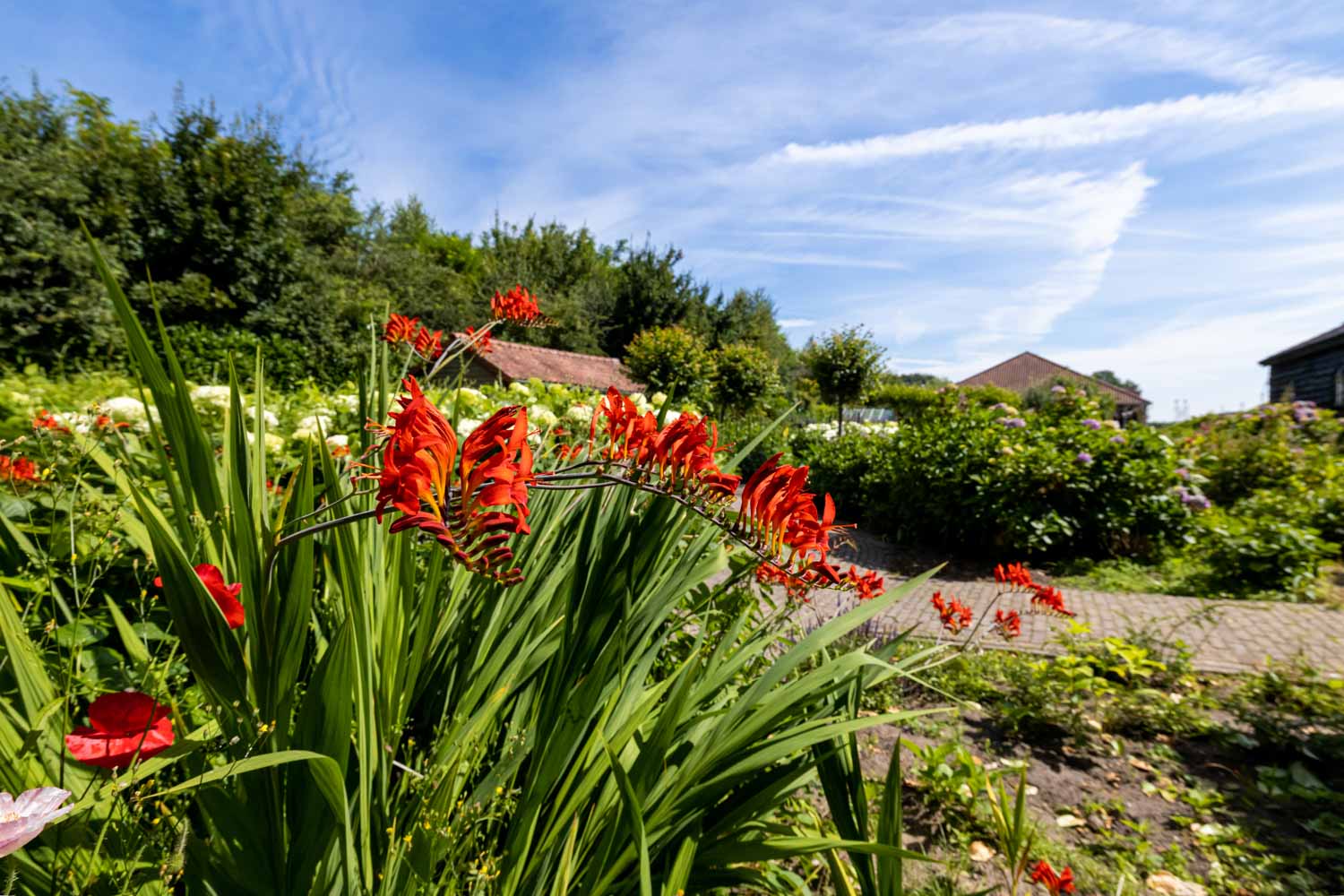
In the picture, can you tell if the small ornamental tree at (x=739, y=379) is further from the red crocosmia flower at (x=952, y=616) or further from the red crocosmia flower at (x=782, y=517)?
the red crocosmia flower at (x=782, y=517)

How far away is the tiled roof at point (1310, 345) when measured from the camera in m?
15.5

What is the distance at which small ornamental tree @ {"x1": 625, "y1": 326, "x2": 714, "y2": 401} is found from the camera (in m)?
15.5

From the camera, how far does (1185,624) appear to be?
4.09 metres

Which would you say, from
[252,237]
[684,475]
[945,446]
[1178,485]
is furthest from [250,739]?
[252,237]

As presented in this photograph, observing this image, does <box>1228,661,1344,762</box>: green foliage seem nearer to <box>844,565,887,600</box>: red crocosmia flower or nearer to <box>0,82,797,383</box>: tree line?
<box>844,565,887,600</box>: red crocosmia flower

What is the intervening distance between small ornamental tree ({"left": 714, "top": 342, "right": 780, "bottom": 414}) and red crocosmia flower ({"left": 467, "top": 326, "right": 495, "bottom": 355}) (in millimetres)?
15089

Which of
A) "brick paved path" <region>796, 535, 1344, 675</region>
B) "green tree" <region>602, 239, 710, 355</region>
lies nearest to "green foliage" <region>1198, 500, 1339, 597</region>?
"brick paved path" <region>796, 535, 1344, 675</region>

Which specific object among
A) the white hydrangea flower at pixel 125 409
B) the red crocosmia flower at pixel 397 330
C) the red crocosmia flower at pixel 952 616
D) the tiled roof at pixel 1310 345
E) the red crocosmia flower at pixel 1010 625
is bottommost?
the red crocosmia flower at pixel 1010 625

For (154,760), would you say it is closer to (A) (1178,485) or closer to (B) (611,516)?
(B) (611,516)

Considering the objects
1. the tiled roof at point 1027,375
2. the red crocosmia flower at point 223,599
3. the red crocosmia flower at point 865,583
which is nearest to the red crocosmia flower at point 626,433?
the red crocosmia flower at point 223,599

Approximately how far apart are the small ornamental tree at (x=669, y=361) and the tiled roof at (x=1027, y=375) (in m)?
25.7

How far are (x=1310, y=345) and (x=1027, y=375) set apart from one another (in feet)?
79.7

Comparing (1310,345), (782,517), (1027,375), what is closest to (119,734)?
(782,517)

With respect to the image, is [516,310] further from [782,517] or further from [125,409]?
[125,409]
